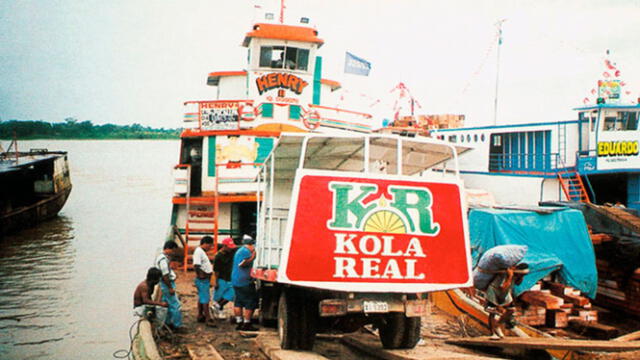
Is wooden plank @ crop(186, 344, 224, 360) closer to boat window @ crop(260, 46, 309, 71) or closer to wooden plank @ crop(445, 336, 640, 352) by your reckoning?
wooden plank @ crop(445, 336, 640, 352)

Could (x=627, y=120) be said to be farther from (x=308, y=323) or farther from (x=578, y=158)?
(x=308, y=323)

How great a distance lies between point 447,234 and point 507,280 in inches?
44.7

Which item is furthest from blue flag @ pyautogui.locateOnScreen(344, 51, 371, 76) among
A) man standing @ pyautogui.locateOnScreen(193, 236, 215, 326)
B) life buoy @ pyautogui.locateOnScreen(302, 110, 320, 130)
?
man standing @ pyautogui.locateOnScreen(193, 236, 215, 326)

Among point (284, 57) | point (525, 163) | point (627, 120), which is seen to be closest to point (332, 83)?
point (284, 57)

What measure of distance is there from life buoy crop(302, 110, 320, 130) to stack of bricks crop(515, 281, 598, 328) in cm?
1008

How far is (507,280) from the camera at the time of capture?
7.02 meters

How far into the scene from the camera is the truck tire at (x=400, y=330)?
275 inches

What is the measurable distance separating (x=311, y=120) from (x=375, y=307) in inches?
510

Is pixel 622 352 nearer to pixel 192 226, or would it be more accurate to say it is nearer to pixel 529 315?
pixel 529 315

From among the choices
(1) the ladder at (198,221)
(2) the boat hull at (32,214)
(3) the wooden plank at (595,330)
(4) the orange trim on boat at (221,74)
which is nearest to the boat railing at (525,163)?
(3) the wooden plank at (595,330)

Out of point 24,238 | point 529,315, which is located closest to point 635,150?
point 529,315

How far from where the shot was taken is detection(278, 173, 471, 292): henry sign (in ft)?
20.1

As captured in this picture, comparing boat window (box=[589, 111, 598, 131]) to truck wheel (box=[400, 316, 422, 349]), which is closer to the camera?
truck wheel (box=[400, 316, 422, 349])

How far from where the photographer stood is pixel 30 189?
30.2 meters
